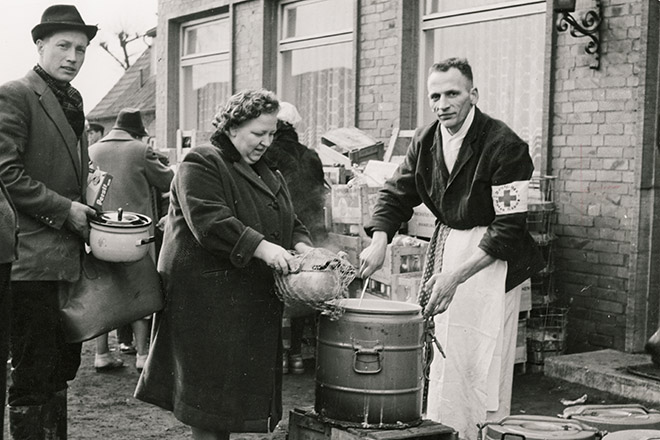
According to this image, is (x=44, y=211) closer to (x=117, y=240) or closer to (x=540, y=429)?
(x=117, y=240)

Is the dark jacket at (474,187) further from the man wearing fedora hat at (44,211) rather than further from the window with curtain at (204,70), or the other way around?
the window with curtain at (204,70)

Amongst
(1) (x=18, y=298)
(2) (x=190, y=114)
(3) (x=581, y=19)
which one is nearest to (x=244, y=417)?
(1) (x=18, y=298)

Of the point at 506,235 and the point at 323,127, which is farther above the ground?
the point at 323,127

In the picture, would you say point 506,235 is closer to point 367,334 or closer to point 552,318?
point 367,334

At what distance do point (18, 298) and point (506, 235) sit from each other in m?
2.31

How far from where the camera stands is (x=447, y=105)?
4.62 metres

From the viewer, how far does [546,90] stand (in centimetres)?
766

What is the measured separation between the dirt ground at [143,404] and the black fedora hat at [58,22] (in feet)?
7.82

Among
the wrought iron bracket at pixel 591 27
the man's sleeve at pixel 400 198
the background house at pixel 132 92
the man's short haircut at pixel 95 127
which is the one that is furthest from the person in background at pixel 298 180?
the background house at pixel 132 92

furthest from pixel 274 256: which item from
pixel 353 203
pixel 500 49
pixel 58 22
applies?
pixel 500 49

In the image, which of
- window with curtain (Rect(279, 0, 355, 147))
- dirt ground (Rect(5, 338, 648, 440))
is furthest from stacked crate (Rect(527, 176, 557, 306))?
window with curtain (Rect(279, 0, 355, 147))

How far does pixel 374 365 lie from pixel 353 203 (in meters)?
3.17

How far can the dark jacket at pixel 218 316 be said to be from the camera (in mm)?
4199

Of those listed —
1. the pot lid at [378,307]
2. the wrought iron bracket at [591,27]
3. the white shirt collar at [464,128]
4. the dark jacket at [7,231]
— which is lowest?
the pot lid at [378,307]
